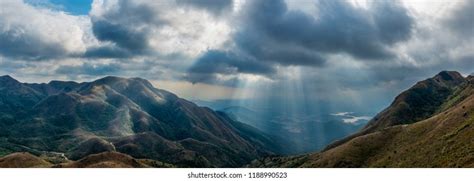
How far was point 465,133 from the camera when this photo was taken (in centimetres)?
7706

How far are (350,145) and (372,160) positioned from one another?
18832 millimetres

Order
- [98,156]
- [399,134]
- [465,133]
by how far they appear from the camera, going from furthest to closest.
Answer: [98,156]
[399,134]
[465,133]
